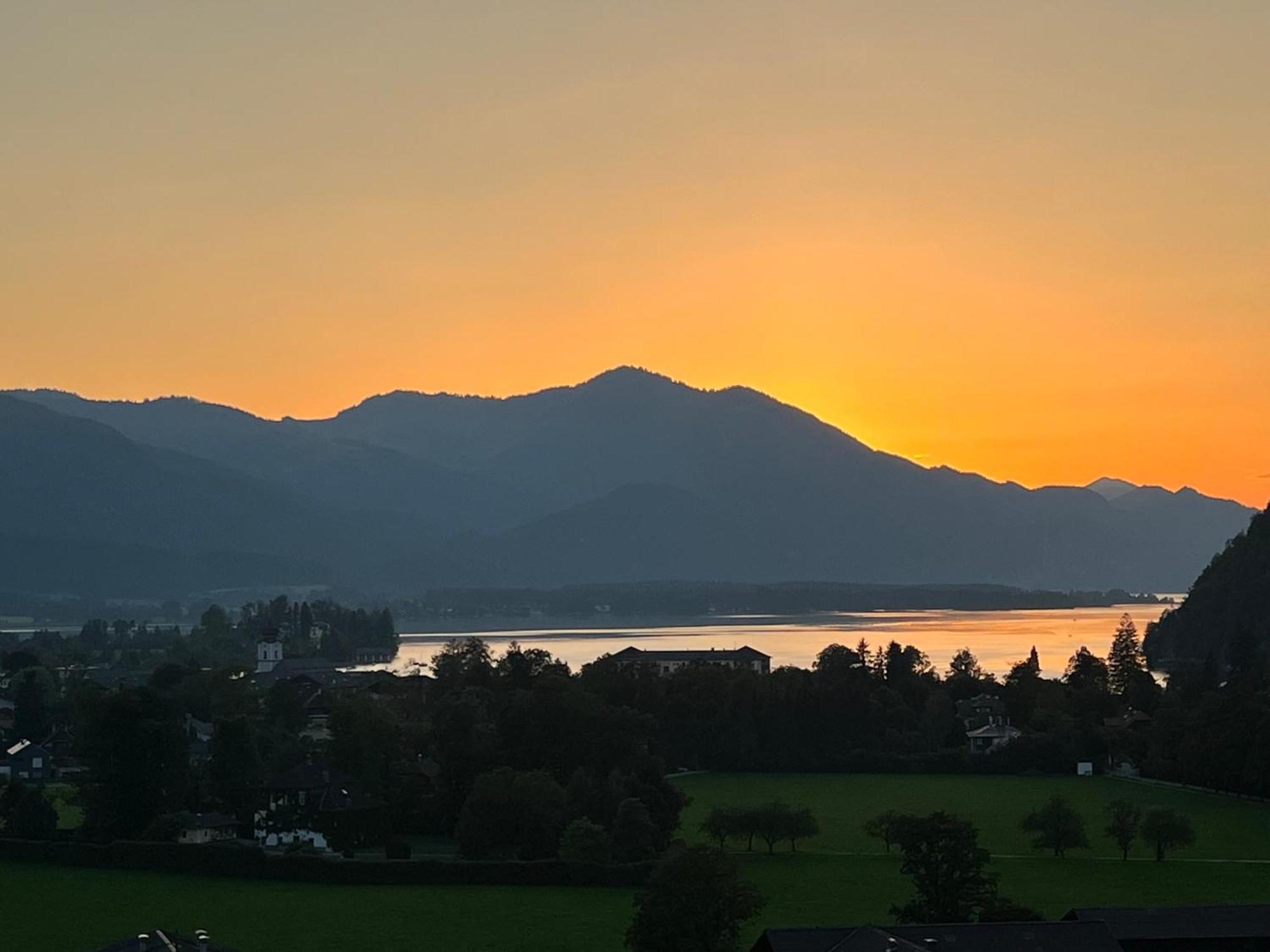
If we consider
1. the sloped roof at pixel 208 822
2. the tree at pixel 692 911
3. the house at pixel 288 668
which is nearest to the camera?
the tree at pixel 692 911

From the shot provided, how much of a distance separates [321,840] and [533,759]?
22.3 ft

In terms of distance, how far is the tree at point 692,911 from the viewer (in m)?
28.7

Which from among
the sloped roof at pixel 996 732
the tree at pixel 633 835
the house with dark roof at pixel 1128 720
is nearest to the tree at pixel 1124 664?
the house with dark roof at pixel 1128 720

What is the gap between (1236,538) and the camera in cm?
13462

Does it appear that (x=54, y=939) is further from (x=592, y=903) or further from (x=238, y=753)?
(x=238, y=753)

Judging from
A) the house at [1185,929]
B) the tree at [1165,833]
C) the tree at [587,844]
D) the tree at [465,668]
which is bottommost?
the tree at [587,844]

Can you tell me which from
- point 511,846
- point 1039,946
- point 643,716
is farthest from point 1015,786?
point 1039,946

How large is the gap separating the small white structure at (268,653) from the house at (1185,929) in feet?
324

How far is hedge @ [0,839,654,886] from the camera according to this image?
4062 centimetres

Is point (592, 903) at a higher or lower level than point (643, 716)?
lower

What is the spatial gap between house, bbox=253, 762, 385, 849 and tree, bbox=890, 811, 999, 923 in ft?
69.3

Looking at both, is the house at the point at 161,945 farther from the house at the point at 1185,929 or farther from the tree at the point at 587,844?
the tree at the point at 587,844

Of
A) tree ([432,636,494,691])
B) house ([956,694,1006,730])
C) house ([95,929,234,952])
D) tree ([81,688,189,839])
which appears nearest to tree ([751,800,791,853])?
tree ([81,688,189,839])

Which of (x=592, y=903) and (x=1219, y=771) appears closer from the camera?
(x=592, y=903)
